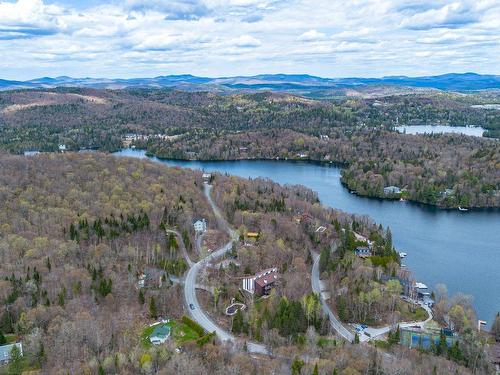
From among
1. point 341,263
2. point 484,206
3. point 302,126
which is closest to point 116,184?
point 341,263

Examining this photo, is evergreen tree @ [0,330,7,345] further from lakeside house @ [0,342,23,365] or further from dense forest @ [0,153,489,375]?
lakeside house @ [0,342,23,365]

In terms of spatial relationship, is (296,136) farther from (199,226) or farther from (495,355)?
(495,355)

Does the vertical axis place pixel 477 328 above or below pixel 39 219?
below

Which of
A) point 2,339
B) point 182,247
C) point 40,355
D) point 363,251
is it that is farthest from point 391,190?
point 2,339

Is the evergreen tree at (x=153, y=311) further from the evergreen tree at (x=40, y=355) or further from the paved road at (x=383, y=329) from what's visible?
the paved road at (x=383, y=329)

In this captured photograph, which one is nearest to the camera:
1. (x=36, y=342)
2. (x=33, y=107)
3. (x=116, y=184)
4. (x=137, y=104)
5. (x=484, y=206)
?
(x=36, y=342)

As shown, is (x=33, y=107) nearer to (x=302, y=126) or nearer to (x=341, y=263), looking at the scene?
(x=302, y=126)
